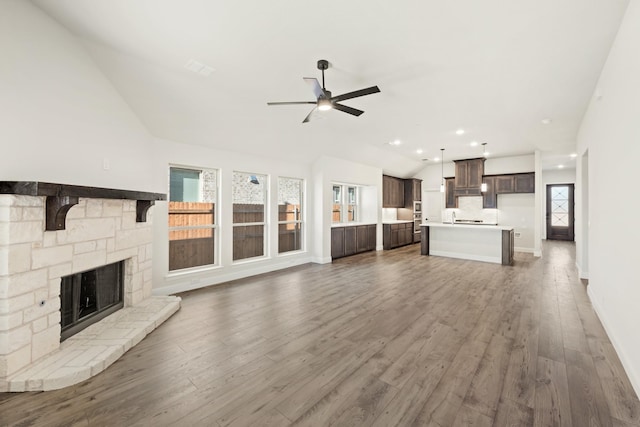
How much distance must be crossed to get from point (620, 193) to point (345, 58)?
2987 mm

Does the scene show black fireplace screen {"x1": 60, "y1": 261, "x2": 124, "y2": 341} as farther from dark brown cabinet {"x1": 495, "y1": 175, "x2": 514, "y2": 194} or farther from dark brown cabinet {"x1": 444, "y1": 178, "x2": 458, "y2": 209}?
dark brown cabinet {"x1": 495, "y1": 175, "x2": 514, "y2": 194}

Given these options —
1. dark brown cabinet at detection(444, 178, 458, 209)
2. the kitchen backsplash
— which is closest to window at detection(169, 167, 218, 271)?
dark brown cabinet at detection(444, 178, 458, 209)

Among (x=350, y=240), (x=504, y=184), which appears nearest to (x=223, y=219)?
(x=350, y=240)

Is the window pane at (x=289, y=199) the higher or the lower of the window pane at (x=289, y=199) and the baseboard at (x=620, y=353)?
the higher

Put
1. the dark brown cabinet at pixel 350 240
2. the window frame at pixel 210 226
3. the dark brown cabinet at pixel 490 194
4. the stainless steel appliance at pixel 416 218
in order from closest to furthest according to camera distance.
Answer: the window frame at pixel 210 226 < the dark brown cabinet at pixel 350 240 < the dark brown cabinet at pixel 490 194 < the stainless steel appliance at pixel 416 218

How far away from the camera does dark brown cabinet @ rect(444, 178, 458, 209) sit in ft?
31.0

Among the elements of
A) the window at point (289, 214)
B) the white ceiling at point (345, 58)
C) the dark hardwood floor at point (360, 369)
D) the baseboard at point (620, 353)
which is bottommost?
the dark hardwood floor at point (360, 369)

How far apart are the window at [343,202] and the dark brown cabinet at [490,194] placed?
4300mm

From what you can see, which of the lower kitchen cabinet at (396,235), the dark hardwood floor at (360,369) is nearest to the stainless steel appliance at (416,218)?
the lower kitchen cabinet at (396,235)

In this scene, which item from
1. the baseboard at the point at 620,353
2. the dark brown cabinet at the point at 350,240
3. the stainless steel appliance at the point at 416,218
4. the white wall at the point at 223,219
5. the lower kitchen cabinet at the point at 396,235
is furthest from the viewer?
the stainless steel appliance at the point at 416,218

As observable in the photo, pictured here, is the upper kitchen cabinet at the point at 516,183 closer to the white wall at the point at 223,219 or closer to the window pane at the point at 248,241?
the white wall at the point at 223,219

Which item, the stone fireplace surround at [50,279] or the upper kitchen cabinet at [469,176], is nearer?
the stone fireplace surround at [50,279]

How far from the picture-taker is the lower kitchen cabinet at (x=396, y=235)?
30.1 feet

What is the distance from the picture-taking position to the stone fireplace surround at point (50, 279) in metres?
2.07
